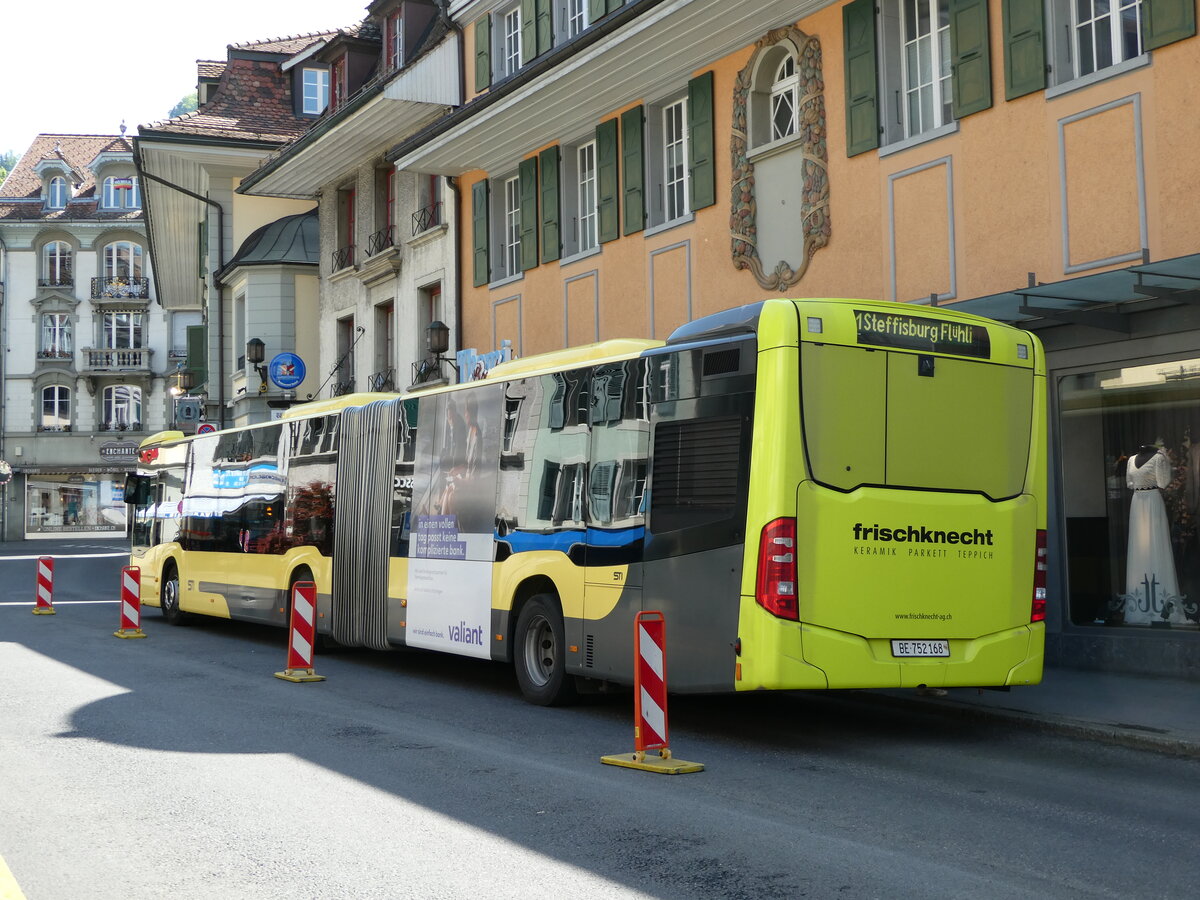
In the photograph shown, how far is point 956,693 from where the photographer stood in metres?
11.4

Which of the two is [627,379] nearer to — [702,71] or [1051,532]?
[1051,532]

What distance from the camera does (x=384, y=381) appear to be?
27.7 m

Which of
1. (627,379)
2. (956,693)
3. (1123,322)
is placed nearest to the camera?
(627,379)

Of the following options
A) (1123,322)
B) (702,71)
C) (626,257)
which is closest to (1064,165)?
(1123,322)

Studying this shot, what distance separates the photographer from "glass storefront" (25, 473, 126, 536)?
6912cm

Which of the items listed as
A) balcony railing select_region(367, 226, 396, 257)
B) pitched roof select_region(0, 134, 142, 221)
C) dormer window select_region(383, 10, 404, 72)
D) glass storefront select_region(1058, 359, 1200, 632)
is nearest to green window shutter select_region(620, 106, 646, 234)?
glass storefront select_region(1058, 359, 1200, 632)

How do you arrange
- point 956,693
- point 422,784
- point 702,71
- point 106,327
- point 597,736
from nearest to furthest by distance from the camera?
1. point 422,784
2. point 597,736
3. point 956,693
4. point 702,71
5. point 106,327

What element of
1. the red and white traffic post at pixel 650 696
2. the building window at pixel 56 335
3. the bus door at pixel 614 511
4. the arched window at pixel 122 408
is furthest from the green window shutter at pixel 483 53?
the building window at pixel 56 335

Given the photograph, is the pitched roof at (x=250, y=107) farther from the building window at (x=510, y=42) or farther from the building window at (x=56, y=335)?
the building window at (x=56, y=335)

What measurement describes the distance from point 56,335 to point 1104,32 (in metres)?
65.7

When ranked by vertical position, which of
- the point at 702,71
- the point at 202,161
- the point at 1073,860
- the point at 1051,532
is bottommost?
the point at 1073,860

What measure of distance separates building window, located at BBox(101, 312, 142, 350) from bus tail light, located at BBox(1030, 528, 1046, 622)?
6686cm

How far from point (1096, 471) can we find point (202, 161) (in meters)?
26.8

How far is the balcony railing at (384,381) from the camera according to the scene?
1081 inches
